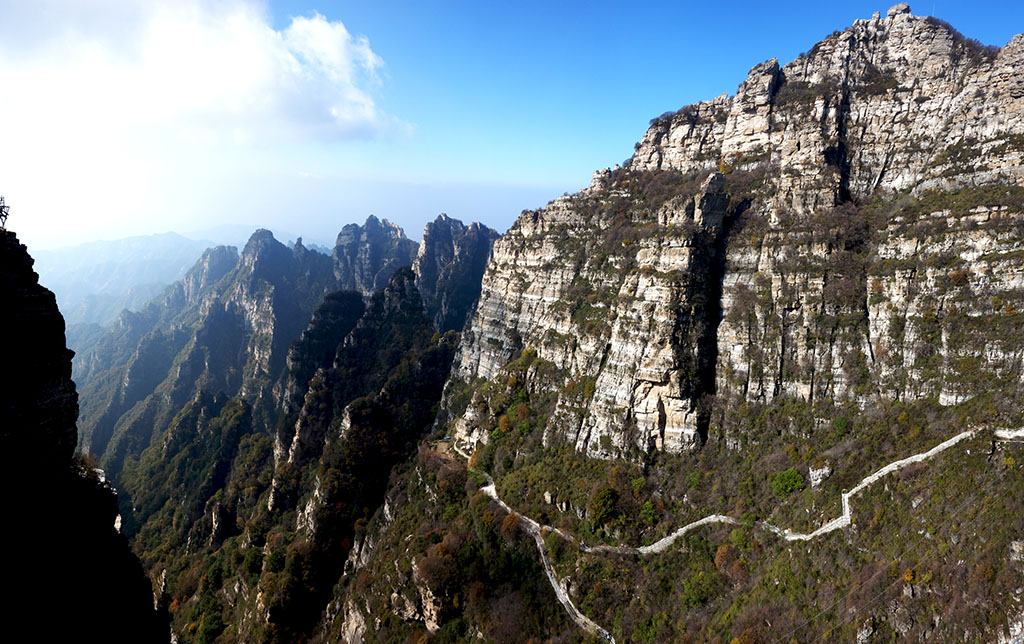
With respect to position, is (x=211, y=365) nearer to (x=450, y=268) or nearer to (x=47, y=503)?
(x=450, y=268)

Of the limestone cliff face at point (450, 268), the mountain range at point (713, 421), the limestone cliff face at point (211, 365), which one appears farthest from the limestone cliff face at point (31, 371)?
the limestone cliff face at point (450, 268)

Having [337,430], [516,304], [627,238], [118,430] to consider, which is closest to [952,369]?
[627,238]

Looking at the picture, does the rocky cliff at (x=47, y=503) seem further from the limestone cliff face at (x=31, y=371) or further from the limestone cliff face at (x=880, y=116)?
the limestone cliff face at (x=880, y=116)

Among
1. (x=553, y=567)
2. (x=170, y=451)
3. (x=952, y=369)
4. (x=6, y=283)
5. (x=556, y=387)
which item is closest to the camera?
(x=6, y=283)

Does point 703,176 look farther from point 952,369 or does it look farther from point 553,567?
point 553,567

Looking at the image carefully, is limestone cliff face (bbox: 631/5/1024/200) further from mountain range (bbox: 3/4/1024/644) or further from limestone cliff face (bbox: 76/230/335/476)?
limestone cliff face (bbox: 76/230/335/476)
